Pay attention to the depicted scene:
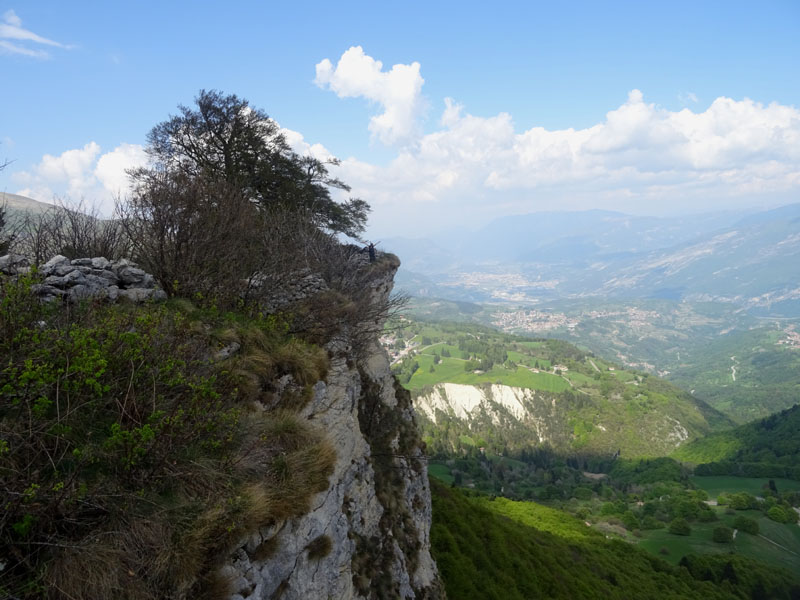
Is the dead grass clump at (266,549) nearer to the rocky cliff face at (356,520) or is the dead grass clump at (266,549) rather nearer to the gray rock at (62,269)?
the rocky cliff face at (356,520)

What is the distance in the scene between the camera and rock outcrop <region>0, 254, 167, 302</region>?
776cm

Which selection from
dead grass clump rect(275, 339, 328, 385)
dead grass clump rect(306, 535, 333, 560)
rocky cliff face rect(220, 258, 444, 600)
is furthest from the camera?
dead grass clump rect(275, 339, 328, 385)

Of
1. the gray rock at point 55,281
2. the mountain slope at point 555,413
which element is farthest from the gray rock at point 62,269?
the mountain slope at point 555,413

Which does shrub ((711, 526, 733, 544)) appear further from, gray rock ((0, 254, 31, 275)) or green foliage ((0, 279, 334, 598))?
gray rock ((0, 254, 31, 275))

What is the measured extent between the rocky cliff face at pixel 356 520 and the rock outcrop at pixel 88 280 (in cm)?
486

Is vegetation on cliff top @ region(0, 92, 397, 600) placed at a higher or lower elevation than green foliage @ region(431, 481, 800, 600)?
higher

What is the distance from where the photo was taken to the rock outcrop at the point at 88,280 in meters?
7.76

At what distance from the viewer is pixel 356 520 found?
8.70 metres

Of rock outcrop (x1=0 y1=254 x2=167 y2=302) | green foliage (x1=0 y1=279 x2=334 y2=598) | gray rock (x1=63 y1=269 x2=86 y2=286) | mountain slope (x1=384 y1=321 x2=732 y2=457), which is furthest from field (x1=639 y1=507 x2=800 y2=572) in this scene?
gray rock (x1=63 y1=269 x2=86 y2=286)

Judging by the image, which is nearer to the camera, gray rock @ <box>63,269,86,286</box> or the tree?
gray rock @ <box>63,269,86,286</box>

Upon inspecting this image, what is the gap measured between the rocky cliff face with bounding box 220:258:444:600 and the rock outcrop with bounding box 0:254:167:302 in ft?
15.9

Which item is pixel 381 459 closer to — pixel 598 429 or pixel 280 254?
pixel 280 254

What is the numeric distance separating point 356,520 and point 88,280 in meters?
8.06

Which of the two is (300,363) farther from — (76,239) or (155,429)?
(76,239)
